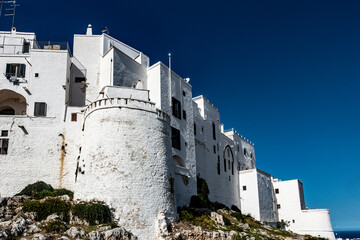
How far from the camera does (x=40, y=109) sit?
3450 cm

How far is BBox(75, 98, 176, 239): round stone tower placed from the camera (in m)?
27.2

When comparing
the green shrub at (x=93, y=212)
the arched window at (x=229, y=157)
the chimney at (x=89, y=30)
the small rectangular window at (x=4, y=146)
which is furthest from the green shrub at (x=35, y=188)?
the arched window at (x=229, y=157)

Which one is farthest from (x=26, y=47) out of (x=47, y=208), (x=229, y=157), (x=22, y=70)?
(x=229, y=157)

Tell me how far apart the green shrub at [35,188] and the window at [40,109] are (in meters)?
6.67

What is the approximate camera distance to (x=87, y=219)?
2550 centimetres

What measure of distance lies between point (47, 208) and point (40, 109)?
11.9 meters

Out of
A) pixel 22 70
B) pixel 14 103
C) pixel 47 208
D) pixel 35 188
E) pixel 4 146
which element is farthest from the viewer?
pixel 14 103

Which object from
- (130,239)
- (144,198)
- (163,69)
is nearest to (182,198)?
(144,198)

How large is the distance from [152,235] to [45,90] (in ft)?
58.8

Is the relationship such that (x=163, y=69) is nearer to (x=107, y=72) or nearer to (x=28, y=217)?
(x=107, y=72)

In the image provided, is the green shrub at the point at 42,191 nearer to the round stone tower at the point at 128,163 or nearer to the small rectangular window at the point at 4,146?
the round stone tower at the point at 128,163

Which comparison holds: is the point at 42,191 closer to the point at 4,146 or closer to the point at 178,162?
the point at 4,146

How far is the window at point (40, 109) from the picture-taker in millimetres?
34312

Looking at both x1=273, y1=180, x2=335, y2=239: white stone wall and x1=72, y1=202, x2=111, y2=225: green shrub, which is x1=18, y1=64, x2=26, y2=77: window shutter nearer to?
x1=72, y1=202, x2=111, y2=225: green shrub
